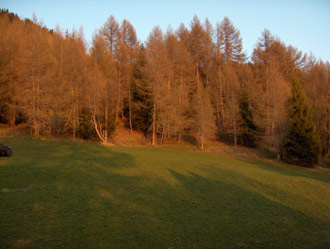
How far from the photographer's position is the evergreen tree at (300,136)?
22359 mm

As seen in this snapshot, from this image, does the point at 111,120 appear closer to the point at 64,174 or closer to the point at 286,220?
the point at 64,174

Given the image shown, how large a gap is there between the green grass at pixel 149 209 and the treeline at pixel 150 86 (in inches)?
473

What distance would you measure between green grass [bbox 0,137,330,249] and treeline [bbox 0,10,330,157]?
12021 mm

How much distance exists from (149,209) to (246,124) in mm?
26752

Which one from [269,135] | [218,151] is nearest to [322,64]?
[269,135]

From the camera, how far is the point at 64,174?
978cm

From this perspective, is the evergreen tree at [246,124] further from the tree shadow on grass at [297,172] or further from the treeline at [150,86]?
the tree shadow on grass at [297,172]

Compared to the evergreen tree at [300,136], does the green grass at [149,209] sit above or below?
below

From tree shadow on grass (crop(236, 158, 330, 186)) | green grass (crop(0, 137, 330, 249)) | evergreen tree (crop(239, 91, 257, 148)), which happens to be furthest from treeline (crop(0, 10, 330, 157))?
green grass (crop(0, 137, 330, 249))

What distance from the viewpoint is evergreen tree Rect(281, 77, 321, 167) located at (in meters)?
22.4

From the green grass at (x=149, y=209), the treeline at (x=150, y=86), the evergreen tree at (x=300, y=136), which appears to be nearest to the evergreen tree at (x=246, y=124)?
the treeline at (x=150, y=86)

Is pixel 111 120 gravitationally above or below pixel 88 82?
below

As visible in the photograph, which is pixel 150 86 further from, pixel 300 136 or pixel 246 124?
pixel 300 136

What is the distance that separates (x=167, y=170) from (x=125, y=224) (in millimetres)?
6950
